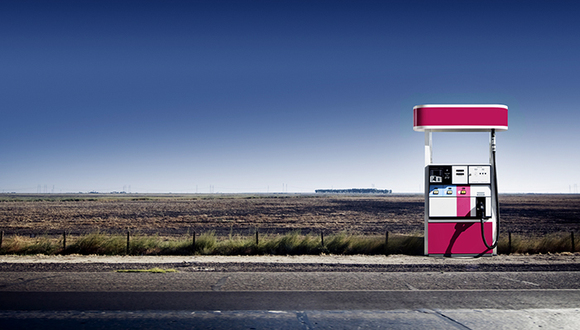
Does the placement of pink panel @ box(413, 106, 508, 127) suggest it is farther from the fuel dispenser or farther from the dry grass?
the dry grass

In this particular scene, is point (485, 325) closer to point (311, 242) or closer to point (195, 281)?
point (195, 281)

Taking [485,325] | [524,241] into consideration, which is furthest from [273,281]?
[524,241]

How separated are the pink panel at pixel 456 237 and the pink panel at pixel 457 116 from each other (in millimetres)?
3341

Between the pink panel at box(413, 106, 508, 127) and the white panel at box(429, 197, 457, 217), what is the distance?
8.28 feet

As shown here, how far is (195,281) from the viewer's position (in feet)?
31.0

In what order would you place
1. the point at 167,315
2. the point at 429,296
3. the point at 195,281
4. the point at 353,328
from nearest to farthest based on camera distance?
the point at 353,328 → the point at 167,315 → the point at 429,296 → the point at 195,281

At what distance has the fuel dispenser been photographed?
44.6 ft

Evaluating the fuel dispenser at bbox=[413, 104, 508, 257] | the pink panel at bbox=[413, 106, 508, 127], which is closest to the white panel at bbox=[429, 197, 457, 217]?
the fuel dispenser at bbox=[413, 104, 508, 257]

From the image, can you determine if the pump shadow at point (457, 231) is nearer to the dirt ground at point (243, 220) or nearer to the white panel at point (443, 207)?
the white panel at point (443, 207)

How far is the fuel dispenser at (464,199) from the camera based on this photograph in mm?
13580

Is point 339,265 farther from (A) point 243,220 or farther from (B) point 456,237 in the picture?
(A) point 243,220

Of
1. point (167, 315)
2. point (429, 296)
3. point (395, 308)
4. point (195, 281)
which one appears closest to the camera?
point (167, 315)

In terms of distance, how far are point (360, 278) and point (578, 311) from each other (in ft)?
14.6

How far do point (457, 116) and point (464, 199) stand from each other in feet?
9.08
